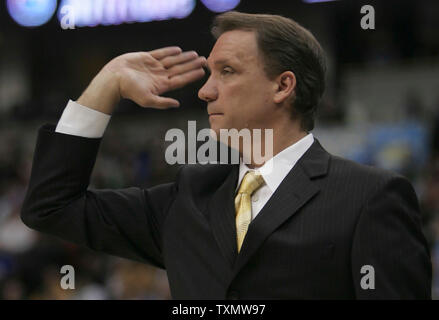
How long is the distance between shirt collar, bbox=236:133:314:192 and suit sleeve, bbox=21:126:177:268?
238mm

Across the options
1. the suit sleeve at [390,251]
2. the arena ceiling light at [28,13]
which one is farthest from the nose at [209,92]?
the arena ceiling light at [28,13]

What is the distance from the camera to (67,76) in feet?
25.8

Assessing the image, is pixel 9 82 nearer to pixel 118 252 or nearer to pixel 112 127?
pixel 112 127

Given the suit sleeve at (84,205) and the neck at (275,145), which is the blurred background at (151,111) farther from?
the neck at (275,145)

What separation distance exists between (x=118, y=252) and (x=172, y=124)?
562 centimetres

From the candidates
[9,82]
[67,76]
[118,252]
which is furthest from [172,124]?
[118,252]

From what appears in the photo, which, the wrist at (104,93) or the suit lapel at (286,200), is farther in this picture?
the wrist at (104,93)

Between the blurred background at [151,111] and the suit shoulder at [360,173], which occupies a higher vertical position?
the suit shoulder at [360,173]

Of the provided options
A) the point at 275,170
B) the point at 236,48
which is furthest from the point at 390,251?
the point at 236,48

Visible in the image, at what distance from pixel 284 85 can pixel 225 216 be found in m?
0.32

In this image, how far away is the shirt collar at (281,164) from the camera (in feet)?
4.98

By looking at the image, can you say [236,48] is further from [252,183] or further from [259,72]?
[252,183]
